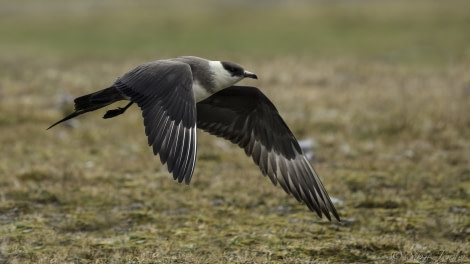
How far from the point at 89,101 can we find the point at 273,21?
33.3 m

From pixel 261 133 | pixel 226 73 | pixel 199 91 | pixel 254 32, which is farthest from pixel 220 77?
pixel 254 32

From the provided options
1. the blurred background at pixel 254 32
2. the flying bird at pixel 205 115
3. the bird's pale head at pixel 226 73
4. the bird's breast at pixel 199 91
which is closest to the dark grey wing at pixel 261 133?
the flying bird at pixel 205 115

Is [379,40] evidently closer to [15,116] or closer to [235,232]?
[15,116]

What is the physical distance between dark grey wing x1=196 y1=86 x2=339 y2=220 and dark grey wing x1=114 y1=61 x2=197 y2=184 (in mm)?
1168

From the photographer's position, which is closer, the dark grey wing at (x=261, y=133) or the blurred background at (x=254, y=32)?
the dark grey wing at (x=261, y=133)

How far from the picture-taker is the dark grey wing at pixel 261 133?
7707mm

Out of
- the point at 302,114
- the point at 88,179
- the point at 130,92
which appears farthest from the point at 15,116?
the point at 130,92

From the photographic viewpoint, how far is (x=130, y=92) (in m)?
6.85

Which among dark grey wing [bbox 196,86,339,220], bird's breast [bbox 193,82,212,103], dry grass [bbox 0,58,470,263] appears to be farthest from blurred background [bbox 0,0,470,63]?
bird's breast [bbox 193,82,212,103]

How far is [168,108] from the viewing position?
6.59 meters

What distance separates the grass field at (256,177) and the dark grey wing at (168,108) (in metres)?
0.99

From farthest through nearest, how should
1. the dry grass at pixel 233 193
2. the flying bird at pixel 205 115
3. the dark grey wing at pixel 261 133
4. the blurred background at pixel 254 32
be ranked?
the blurred background at pixel 254 32, the dark grey wing at pixel 261 133, the dry grass at pixel 233 193, the flying bird at pixel 205 115

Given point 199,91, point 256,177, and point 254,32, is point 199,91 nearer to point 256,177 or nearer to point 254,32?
point 256,177

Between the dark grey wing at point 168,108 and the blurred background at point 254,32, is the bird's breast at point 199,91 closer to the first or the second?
the dark grey wing at point 168,108
